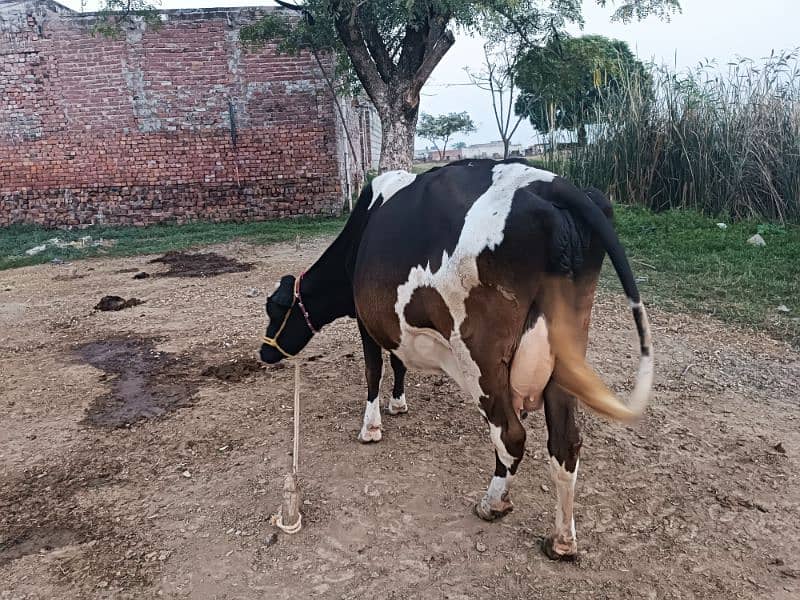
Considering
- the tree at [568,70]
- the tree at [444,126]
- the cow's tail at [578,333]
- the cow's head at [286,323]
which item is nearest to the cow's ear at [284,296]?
the cow's head at [286,323]

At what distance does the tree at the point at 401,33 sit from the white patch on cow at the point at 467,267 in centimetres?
732

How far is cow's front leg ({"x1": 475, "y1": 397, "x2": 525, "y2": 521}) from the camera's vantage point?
2494 millimetres

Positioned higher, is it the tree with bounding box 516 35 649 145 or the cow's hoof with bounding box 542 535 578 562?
the tree with bounding box 516 35 649 145

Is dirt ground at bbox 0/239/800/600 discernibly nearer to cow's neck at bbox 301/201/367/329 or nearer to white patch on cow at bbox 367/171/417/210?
cow's neck at bbox 301/201/367/329

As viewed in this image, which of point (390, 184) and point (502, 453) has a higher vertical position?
point (390, 184)

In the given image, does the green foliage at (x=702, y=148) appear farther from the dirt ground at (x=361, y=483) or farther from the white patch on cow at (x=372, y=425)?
the white patch on cow at (x=372, y=425)

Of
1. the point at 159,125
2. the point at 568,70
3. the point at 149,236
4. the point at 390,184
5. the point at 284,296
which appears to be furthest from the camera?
the point at 159,125

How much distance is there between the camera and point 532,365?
2.40 metres

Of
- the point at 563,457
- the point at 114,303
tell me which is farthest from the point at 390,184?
the point at 114,303

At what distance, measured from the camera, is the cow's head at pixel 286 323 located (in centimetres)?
366

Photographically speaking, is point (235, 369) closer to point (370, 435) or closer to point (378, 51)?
point (370, 435)

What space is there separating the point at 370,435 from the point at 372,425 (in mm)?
58

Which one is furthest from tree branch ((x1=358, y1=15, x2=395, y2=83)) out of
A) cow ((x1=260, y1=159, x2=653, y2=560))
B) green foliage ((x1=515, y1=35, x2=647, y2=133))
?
cow ((x1=260, y1=159, x2=653, y2=560))

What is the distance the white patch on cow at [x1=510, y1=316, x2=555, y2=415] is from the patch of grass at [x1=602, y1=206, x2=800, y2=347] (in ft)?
10.8
